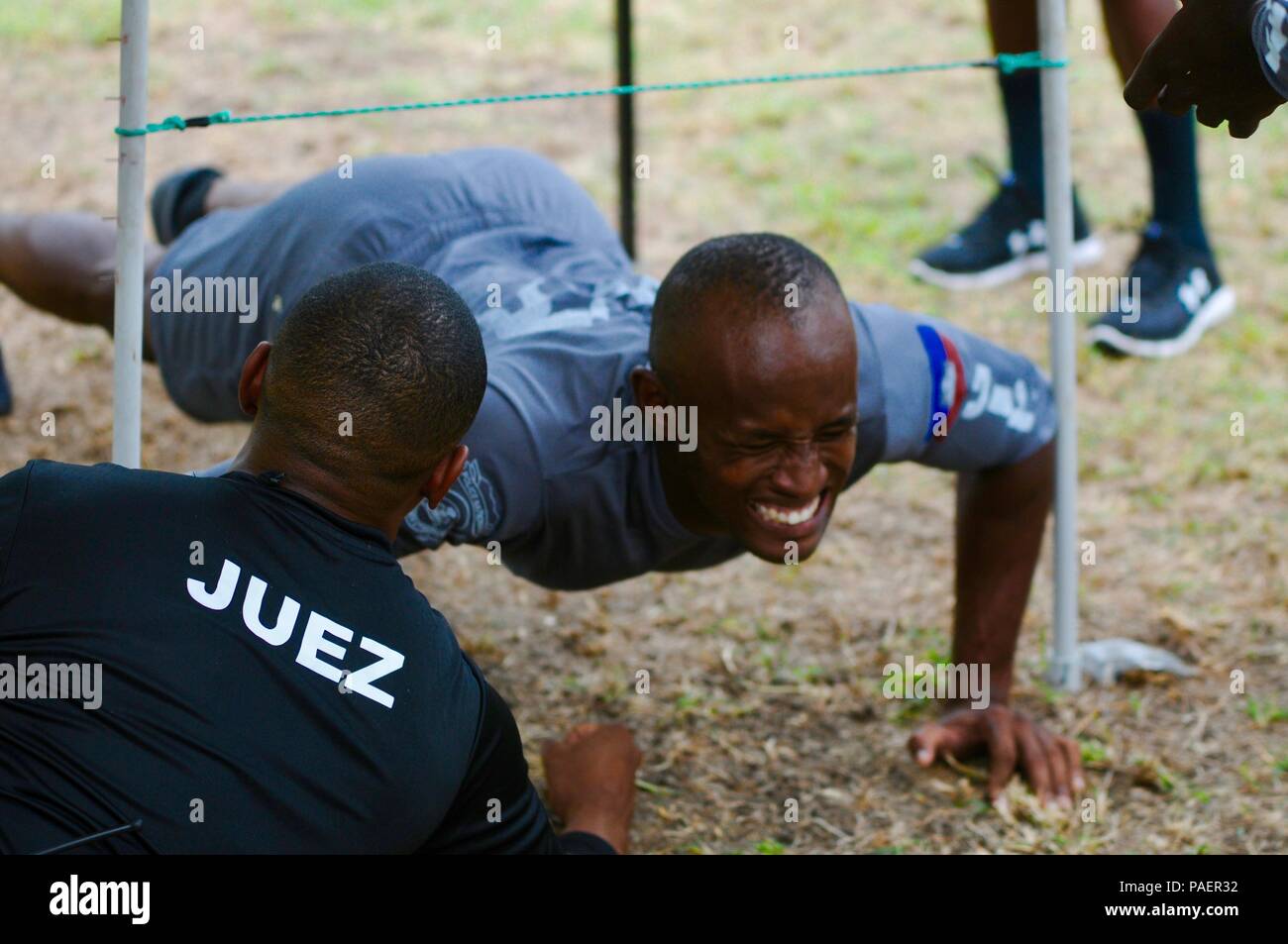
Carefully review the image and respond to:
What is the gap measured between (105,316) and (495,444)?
1.28 meters

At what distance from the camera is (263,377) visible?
1727 mm

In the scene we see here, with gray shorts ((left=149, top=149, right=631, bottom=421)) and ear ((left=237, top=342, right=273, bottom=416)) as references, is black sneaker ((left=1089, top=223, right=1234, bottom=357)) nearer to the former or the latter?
gray shorts ((left=149, top=149, right=631, bottom=421))

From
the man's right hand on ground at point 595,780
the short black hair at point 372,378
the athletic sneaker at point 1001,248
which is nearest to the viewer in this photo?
the short black hair at point 372,378

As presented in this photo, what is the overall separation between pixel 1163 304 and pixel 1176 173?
12.5 inches

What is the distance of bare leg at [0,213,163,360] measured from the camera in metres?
2.99

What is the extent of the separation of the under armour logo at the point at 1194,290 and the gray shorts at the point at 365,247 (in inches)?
70.9

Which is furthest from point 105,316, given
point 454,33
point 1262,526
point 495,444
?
point 454,33

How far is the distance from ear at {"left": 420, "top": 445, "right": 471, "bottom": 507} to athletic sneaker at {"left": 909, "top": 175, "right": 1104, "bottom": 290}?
2.70 meters

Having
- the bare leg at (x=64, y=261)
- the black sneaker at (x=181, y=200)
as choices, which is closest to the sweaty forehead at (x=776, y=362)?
the bare leg at (x=64, y=261)

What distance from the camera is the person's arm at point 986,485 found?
2369 mm

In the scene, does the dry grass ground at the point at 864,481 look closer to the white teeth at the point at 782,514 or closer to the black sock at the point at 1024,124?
the black sock at the point at 1024,124

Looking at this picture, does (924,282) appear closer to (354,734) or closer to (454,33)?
(454,33)

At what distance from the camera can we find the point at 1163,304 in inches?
157

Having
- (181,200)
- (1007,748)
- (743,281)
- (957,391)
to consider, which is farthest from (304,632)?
(181,200)
